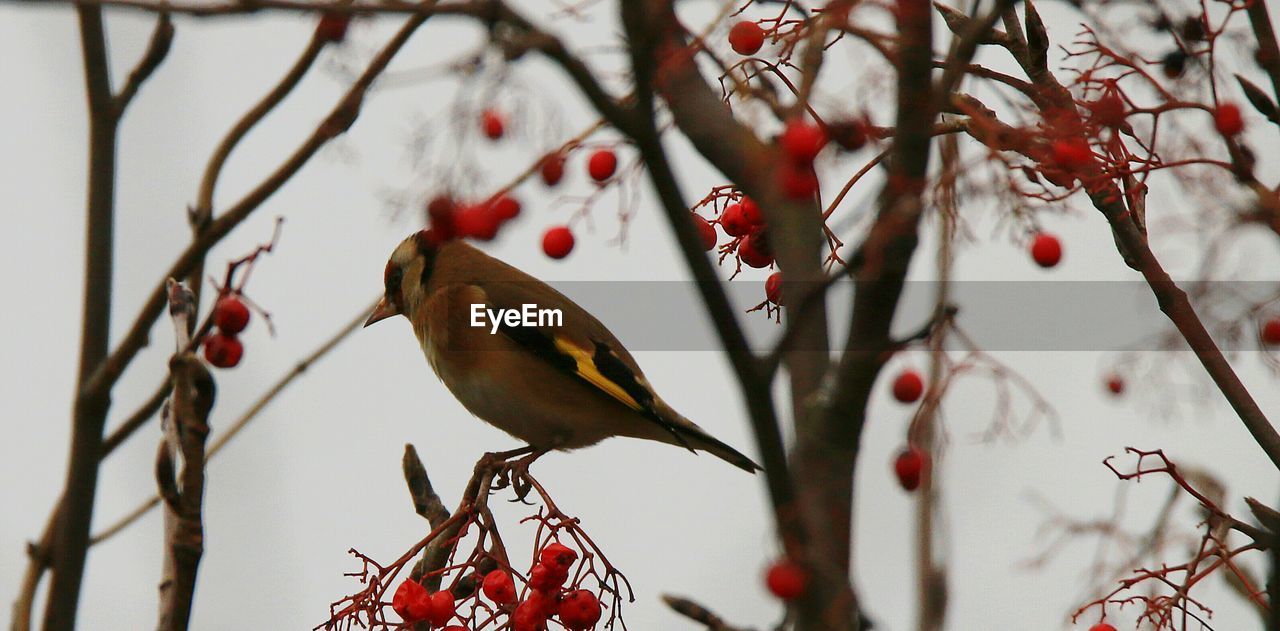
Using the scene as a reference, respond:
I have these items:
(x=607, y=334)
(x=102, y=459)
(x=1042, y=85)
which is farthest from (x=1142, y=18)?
(x=607, y=334)

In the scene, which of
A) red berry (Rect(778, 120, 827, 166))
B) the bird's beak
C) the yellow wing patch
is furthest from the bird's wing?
red berry (Rect(778, 120, 827, 166))

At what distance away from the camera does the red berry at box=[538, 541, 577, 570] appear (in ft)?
9.62

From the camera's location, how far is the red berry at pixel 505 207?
7.73ft

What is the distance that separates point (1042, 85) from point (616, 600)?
1348mm

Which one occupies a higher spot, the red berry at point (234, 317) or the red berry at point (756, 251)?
the red berry at point (756, 251)

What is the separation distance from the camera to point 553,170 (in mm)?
2322

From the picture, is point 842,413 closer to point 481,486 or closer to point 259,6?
point 259,6

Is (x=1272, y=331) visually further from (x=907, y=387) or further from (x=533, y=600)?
(x=533, y=600)

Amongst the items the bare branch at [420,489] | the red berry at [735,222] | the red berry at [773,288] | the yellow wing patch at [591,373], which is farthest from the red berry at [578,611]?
the yellow wing patch at [591,373]

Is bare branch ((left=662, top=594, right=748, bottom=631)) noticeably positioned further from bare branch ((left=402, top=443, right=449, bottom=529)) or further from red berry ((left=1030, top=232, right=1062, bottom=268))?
bare branch ((left=402, top=443, right=449, bottom=529))

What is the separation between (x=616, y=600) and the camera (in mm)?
3150

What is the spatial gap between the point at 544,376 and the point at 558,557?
72.6 inches

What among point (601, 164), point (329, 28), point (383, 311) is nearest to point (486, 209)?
point (329, 28)

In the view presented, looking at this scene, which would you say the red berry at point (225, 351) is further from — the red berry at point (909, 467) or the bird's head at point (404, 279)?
the bird's head at point (404, 279)
